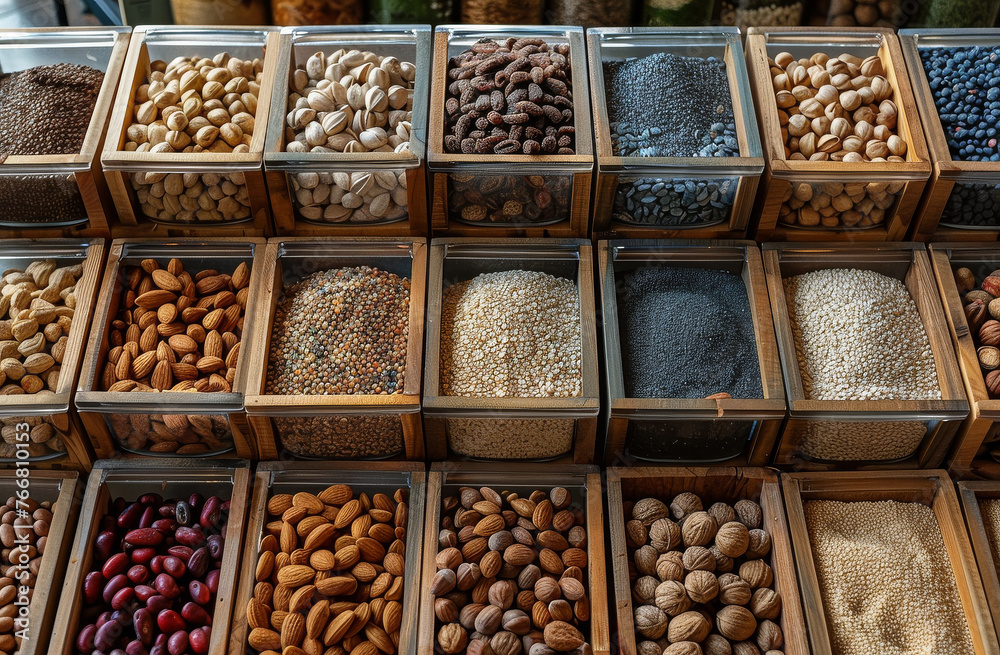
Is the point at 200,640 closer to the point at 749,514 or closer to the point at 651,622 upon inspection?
the point at 651,622

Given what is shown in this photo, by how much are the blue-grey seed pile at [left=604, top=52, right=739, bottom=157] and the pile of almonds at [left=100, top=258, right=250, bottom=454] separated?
91 centimetres

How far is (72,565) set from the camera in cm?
162

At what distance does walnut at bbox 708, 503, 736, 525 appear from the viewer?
169cm

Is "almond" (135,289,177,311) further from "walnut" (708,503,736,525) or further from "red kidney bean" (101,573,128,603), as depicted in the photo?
"walnut" (708,503,736,525)

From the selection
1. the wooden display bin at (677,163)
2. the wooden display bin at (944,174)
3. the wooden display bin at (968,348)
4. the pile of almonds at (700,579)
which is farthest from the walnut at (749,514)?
the wooden display bin at (944,174)

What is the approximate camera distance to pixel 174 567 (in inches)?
63.5

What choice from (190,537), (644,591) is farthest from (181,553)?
(644,591)

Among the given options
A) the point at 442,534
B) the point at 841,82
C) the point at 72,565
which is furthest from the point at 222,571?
the point at 841,82

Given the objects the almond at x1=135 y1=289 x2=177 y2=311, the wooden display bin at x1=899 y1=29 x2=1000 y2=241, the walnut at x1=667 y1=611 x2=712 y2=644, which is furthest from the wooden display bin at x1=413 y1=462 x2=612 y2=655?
the wooden display bin at x1=899 y1=29 x2=1000 y2=241

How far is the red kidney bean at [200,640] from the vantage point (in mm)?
1525

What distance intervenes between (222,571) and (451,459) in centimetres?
49

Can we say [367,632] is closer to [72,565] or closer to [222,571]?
[222,571]

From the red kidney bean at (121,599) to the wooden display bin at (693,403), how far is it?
958 millimetres

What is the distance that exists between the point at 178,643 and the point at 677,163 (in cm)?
133
